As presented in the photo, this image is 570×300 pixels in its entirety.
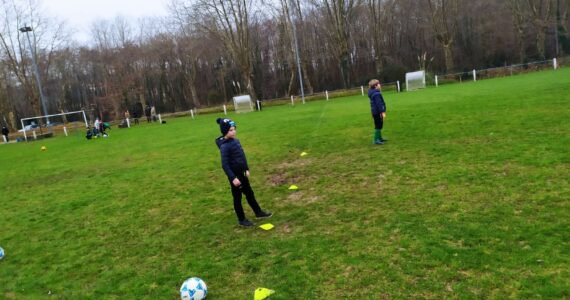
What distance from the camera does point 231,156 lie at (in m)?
6.46

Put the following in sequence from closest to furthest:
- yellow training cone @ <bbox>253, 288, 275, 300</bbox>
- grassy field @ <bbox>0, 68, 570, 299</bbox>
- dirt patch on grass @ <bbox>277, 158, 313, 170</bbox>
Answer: yellow training cone @ <bbox>253, 288, 275, 300</bbox> → grassy field @ <bbox>0, 68, 570, 299</bbox> → dirt patch on grass @ <bbox>277, 158, 313, 170</bbox>

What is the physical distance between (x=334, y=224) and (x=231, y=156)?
1.87 meters

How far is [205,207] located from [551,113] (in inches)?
411

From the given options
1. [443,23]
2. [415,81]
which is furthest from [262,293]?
[443,23]

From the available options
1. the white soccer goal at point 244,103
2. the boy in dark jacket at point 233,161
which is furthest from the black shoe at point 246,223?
the white soccer goal at point 244,103

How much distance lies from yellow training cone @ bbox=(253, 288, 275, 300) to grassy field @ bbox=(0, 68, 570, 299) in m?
0.07

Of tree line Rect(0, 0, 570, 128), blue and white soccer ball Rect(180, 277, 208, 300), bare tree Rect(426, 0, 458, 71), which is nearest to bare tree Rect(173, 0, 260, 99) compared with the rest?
tree line Rect(0, 0, 570, 128)

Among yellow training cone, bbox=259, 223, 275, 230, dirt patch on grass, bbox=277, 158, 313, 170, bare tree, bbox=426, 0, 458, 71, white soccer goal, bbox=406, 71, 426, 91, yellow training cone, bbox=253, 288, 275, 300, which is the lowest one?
yellow training cone, bbox=253, 288, 275, 300

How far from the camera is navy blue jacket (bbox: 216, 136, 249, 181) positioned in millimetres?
6416

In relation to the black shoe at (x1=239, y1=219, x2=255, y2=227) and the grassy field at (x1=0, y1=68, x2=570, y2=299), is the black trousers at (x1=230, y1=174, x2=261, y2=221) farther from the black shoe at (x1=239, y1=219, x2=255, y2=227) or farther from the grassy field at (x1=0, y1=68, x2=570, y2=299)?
the grassy field at (x1=0, y1=68, x2=570, y2=299)

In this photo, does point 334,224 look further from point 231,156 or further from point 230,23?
point 230,23

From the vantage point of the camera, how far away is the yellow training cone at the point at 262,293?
429 centimetres

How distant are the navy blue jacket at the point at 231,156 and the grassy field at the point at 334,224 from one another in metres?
0.98

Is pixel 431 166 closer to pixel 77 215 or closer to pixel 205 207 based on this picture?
pixel 205 207
